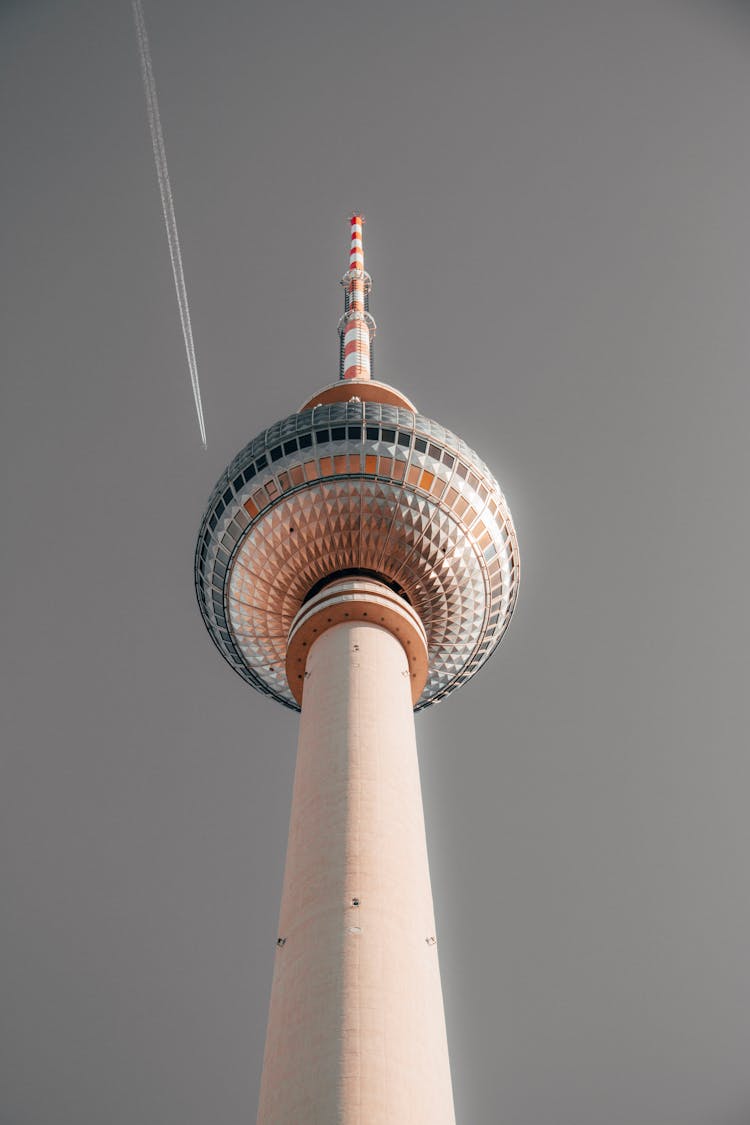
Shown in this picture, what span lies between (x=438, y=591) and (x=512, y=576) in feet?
18.3

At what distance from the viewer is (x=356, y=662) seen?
1271 inches

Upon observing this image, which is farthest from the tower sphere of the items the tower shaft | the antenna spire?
the antenna spire

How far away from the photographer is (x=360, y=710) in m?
29.9

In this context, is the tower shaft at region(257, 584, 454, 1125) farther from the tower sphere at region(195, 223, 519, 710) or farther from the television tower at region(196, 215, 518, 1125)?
the tower sphere at region(195, 223, 519, 710)

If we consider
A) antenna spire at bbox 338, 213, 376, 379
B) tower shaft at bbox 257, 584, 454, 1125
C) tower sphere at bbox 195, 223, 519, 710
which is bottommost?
tower shaft at bbox 257, 584, 454, 1125

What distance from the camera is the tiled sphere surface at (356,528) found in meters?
38.4

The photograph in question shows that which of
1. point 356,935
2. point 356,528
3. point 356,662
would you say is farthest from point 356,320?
point 356,935

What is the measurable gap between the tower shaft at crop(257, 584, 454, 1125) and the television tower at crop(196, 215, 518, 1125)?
0.05 m

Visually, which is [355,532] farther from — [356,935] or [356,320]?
[356,320]

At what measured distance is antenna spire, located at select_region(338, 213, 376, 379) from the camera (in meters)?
54.9

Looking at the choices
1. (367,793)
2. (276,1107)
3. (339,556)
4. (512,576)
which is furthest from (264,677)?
(276,1107)

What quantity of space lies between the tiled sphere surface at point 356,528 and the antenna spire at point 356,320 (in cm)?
1414

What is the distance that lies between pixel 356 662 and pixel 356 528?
8.13 metres

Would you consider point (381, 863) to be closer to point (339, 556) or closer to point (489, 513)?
point (339, 556)
